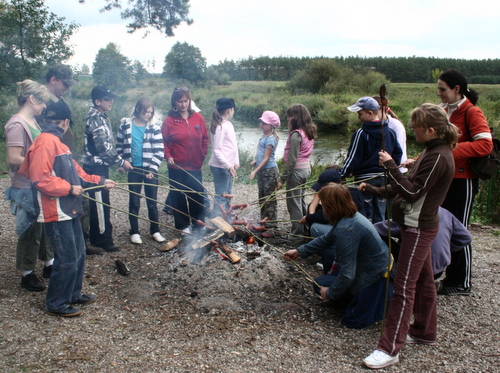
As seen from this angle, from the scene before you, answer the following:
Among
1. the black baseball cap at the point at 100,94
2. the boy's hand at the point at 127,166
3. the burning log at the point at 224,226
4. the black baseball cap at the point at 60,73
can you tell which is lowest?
the burning log at the point at 224,226

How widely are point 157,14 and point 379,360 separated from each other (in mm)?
7960

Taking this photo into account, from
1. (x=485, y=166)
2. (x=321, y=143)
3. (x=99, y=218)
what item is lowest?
(x=321, y=143)

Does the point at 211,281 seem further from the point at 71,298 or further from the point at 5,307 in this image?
the point at 5,307

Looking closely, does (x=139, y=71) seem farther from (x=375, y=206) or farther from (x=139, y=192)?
(x=375, y=206)

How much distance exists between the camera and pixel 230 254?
14.6ft

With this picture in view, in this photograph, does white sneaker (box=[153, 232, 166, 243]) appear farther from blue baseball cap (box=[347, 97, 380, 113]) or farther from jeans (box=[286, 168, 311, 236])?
blue baseball cap (box=[347, 97, 380, 113])

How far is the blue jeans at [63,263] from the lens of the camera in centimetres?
332

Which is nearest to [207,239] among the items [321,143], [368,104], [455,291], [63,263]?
[63,263]

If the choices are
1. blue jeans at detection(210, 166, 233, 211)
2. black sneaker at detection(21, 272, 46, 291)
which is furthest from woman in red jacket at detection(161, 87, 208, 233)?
black sneaker at detection(21, 272, 46, 291)

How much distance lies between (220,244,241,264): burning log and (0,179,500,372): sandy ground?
63mm

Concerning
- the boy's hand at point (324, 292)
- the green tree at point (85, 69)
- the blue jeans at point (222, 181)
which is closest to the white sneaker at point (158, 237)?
the blue jeans at point (222, 181)

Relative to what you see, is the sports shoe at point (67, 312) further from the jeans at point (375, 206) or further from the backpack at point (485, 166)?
the backpack at point (485, 166)

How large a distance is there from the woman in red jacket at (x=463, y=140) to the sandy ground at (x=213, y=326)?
0.91 m

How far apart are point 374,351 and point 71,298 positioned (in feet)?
8.76
